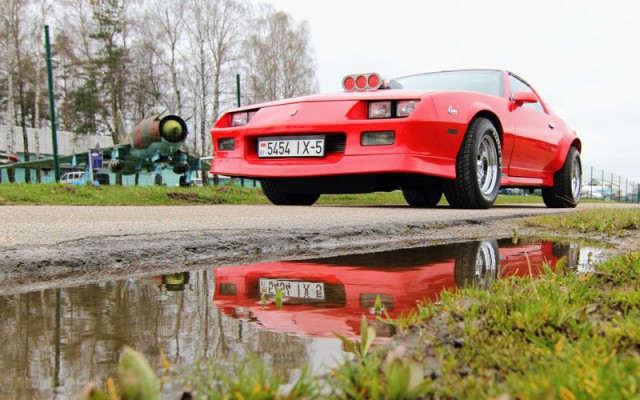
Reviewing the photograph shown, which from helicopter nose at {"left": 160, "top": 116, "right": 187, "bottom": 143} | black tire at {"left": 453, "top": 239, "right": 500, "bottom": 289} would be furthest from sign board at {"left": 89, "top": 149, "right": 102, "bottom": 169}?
black tire at {"left": 453, "top": 239, "right": 500, "bottom": 289}

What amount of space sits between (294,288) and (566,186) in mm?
5715

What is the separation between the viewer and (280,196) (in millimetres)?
5973

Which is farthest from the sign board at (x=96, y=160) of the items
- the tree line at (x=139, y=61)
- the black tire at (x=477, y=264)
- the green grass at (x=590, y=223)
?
the black tire at (x=477, y=264)

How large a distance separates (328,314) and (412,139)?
3.17 meters

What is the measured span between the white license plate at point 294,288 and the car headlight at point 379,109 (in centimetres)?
286

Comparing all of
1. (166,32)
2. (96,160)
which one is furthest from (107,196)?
(166,32)

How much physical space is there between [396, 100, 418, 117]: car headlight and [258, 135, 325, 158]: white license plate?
647mm

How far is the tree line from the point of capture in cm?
2648

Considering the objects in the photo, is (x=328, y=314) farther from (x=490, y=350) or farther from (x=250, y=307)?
(x=490, y=350)

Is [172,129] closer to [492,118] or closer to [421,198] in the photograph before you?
A: [421,198]

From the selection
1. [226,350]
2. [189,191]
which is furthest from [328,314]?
[189,191]

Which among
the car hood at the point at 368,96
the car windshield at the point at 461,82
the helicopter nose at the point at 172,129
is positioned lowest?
the car hood at the point at 368,96

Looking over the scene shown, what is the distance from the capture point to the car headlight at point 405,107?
14.6ft

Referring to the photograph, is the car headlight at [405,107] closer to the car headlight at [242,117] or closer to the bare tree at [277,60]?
the car headlight at [242,117]
